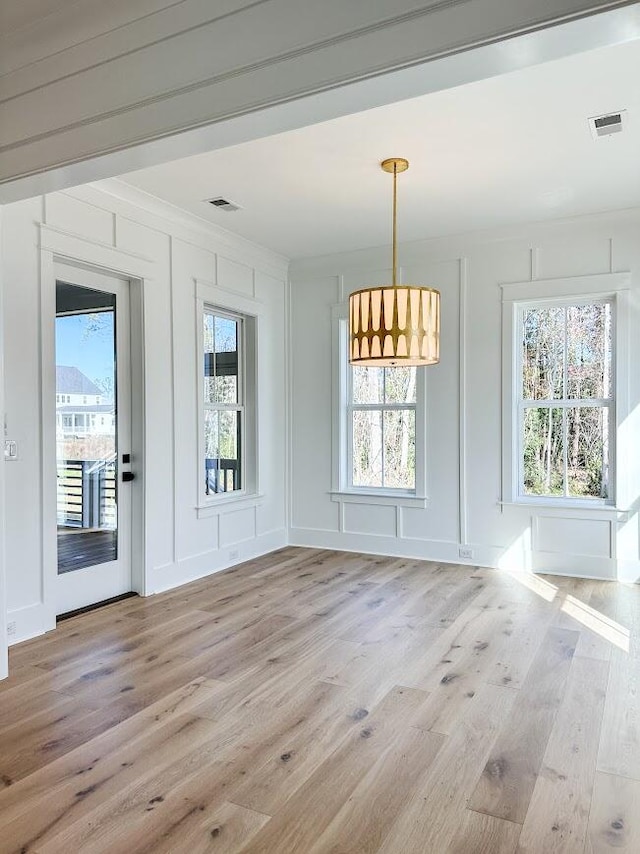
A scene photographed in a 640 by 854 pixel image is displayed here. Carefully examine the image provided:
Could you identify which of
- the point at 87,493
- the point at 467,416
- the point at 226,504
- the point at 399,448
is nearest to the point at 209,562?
the point at 226,504

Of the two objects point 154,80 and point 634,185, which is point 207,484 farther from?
point 634,185

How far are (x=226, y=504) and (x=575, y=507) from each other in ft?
9.81

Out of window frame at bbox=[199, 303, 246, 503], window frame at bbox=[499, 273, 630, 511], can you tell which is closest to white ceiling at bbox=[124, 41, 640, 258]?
window frame at bbox=[499, 273, 630, 511]

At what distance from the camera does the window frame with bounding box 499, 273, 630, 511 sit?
496cm

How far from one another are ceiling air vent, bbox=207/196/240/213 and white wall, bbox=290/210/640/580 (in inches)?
61.7

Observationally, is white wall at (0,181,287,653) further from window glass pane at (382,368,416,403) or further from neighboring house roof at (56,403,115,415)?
window glass pane at (382,368,416,403)

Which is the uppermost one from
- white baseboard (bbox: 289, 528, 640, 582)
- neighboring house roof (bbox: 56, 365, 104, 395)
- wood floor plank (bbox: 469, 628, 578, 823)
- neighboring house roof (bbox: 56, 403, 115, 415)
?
neighboring house roof (bbox: 56, 365, 104, 395)

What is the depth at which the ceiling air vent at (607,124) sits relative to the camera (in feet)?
10.9

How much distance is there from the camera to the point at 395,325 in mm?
3682

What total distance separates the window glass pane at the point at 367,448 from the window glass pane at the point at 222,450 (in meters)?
1.18

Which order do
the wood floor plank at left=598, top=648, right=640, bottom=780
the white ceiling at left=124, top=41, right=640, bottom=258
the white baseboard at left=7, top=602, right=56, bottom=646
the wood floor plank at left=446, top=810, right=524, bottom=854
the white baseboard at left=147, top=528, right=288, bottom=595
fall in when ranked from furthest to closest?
1. the white baseboard at left=147, top=528, right=288, bottom=595
2. the white baseboard at left=7, top=602, right=56, bottom=646
3. the white ceiling at left=124, top=41, right=640, bottom=258
4. the wood floor plank at left=598, top=648, right=640, bottom=780
5. the wood floor plank at left=446, top=810, right=524, bottom=854

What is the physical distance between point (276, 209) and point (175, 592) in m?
3.07

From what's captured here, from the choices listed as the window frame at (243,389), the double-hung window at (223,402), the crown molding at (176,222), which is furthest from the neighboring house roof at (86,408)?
the crown molding at (176,222)

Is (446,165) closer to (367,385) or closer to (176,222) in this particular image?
(176,222)
